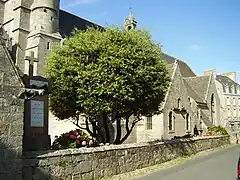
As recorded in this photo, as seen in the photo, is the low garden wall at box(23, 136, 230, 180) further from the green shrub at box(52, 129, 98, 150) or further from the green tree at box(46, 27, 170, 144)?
the green tree at box(46, 27, 170, 144)

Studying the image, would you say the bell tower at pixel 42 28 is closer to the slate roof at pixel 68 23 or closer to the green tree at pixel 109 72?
the slate roof at pixel 68 23

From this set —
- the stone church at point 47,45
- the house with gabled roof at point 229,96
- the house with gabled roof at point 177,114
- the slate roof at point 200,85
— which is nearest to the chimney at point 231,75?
the house with gabled roof at point 229,96

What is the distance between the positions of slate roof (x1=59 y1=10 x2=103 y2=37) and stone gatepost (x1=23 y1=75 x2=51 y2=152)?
33913 mm

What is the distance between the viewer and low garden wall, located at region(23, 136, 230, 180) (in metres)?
6.93

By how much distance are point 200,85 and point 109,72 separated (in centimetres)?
2888

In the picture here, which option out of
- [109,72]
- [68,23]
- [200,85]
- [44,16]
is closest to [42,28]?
[44,16]

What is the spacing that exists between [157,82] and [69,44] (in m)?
→ 4.33

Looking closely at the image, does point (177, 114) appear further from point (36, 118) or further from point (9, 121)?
point (9, 121)

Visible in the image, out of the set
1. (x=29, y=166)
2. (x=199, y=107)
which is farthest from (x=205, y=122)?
(x=29, y=166)

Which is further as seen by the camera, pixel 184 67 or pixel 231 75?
pixel 231 75

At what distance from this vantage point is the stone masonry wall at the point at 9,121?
6.10 m

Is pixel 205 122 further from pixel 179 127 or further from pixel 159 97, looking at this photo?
pixel 159 97

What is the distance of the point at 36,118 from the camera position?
326 inches

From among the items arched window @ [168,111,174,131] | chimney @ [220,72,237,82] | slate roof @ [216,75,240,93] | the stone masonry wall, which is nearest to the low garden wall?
the stone masonry wall
